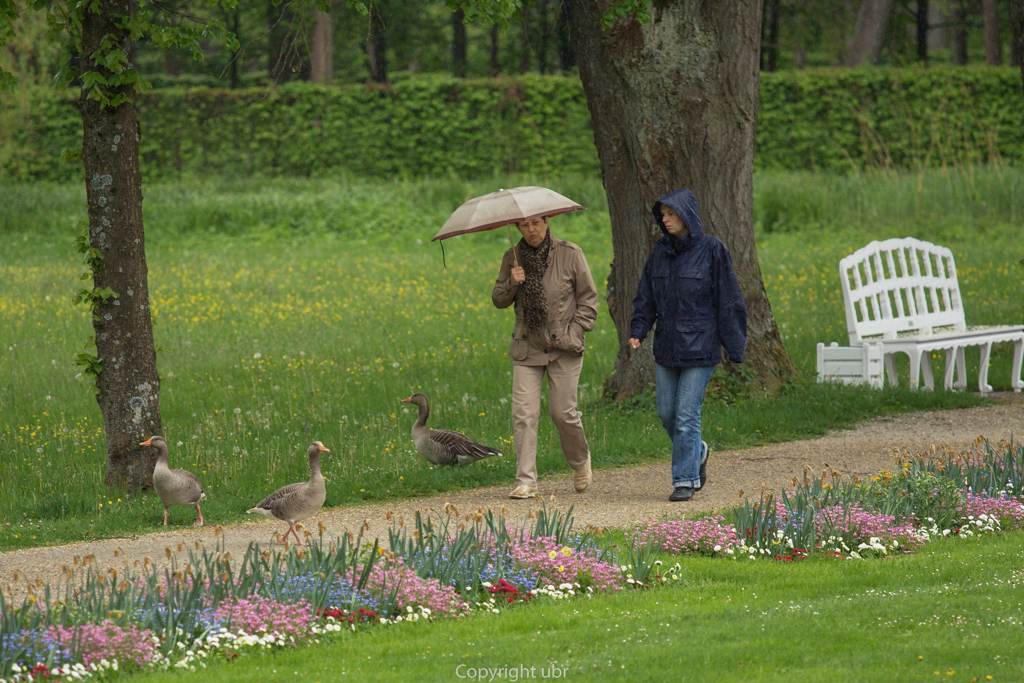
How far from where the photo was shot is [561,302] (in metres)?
7.66

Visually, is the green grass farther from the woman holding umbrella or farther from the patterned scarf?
the patterned scarf

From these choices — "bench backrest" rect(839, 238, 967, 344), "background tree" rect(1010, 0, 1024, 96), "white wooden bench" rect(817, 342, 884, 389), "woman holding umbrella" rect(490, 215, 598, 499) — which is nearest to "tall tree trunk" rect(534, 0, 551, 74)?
"bench backrest" rect(839, 238, 967, 344)

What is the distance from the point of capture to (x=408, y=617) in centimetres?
525

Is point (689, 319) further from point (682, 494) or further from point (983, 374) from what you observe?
point (983, 374)

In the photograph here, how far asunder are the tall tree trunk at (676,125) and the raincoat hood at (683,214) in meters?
3.00

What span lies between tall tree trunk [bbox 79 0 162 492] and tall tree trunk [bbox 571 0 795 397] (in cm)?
428

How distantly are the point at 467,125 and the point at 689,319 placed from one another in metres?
22.9

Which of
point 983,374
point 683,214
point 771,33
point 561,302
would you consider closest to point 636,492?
point 561,302

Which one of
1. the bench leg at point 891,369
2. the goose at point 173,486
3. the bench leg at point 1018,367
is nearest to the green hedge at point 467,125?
the bench leg at point 1018,367

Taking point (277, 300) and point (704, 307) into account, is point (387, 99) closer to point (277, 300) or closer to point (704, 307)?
point (277, 300)

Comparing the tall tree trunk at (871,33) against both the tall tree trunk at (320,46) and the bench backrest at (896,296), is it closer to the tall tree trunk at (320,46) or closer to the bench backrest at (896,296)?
the tall tree trunk at (320,46)

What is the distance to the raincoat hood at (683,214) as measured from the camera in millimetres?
7387

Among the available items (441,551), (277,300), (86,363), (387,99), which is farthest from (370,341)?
(387,99)

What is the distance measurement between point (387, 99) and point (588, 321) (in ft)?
77.1
